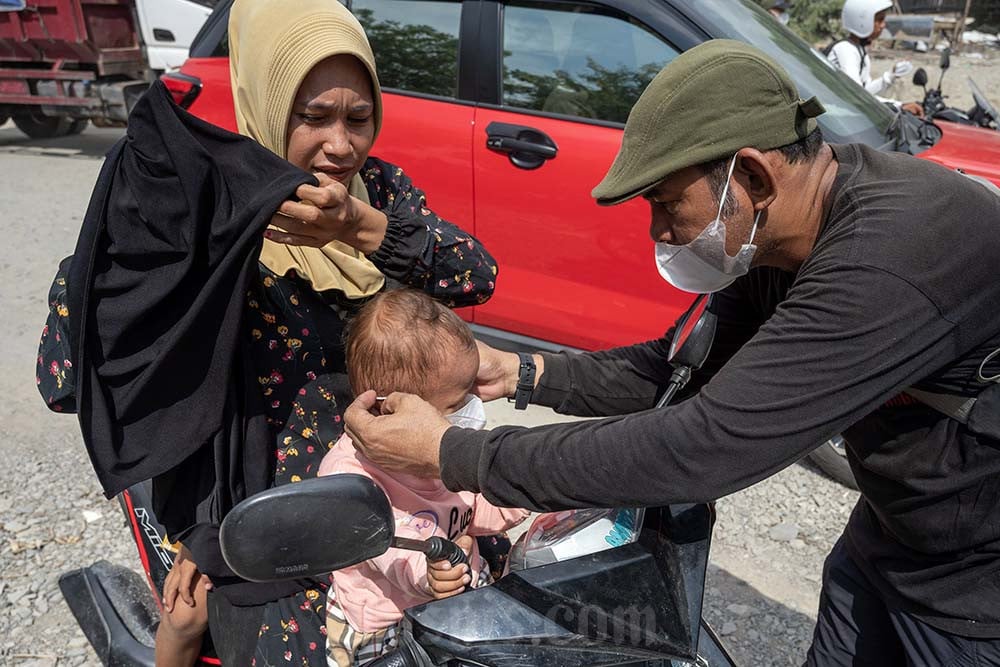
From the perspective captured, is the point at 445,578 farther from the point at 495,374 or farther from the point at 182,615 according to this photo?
the point at 182,615

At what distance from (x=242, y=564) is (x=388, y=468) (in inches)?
15.0

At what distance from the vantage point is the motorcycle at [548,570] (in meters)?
1.15

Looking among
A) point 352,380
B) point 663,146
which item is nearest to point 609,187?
point 663,146

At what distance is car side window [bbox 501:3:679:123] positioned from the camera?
3.63 m

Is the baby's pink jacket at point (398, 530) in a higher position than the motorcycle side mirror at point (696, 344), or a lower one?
lower

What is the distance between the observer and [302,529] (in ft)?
3.75

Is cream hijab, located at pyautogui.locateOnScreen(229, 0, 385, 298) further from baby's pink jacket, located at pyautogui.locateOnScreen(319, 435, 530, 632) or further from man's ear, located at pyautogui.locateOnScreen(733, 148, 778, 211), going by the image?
man's ear, located at pyautogui.locateOnScreen(733, 148, 778, 211)

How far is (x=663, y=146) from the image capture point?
1.36 m

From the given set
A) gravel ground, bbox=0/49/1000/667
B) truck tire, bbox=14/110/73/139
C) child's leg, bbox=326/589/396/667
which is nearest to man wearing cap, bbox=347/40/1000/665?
child's leg, bbox=326/589/396/667

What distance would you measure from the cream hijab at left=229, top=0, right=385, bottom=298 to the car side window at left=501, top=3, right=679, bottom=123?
80.7 inches

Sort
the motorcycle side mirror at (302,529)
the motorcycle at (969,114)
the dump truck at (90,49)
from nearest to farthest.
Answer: the motorcycle side mirror at (302,529)
the motorcycle at (969,114)
the dump truck at (90,49)

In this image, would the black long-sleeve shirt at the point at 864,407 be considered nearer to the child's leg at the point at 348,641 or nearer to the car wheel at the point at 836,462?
the child's leg at the point at 348,641

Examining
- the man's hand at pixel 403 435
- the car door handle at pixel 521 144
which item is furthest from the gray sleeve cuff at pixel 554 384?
the car door handle at pixel 521 144

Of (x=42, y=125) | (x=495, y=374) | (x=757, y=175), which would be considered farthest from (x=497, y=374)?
(x=42, y=125)
